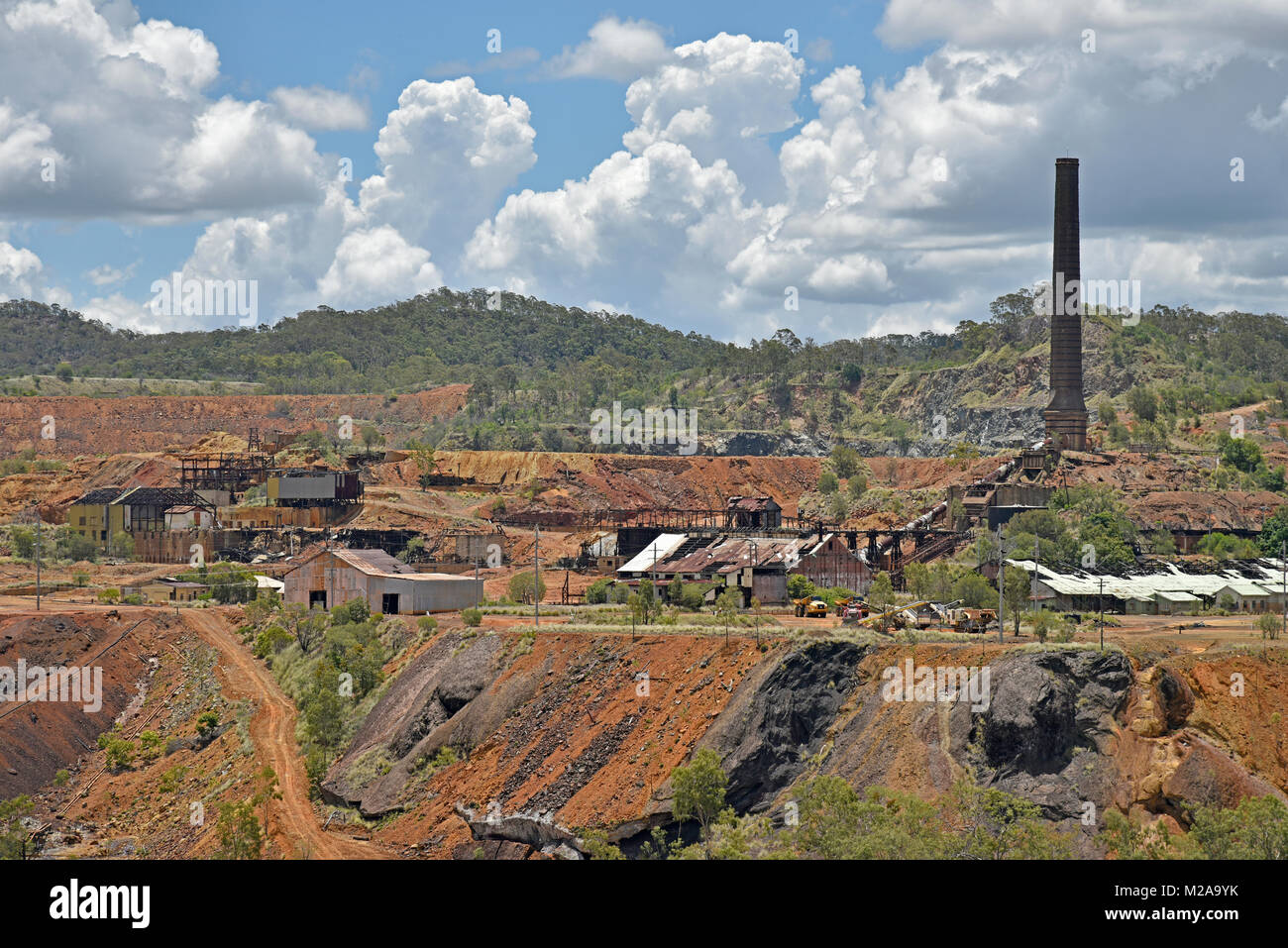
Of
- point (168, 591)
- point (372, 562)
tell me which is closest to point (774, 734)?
point (372, 562)

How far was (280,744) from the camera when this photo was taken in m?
62.8

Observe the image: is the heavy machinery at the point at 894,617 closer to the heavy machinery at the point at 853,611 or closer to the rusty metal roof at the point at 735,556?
the heavy machinery at the point at 853,611

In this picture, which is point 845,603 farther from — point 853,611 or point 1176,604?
point 1176,604

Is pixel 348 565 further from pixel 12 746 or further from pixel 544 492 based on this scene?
pixel 544 492

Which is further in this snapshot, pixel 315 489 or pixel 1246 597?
pixel 315 489

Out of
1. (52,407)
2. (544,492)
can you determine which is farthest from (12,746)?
(52,407)

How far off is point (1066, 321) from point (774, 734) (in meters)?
88.6

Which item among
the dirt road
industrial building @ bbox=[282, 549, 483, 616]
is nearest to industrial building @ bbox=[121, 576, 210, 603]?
the dirt road

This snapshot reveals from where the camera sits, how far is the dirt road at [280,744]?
51156 mm

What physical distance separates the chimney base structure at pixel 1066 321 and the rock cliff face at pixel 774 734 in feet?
260

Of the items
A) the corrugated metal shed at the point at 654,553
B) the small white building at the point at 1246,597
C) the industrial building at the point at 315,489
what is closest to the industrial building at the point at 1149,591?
the small white building at the point at 1246,597

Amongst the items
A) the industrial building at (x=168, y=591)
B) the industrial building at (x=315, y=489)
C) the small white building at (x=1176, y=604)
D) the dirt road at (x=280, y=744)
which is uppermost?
the industrial building at (x=315, y=489)

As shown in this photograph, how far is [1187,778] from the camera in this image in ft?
134
